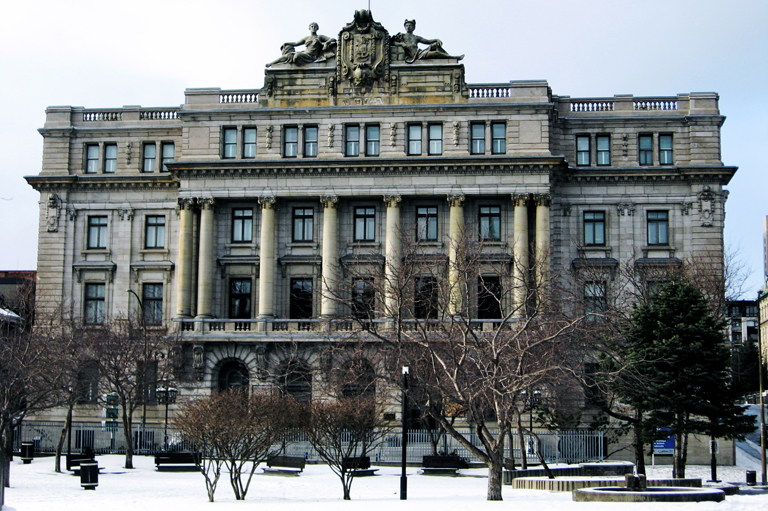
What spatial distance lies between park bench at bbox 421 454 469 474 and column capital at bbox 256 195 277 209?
21900 mm

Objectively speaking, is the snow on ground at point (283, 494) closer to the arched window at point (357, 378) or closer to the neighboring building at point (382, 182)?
the arched window at point (357, 378)

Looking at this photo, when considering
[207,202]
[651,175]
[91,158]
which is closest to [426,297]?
[207,202]

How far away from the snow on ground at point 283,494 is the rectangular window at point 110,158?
22806mm

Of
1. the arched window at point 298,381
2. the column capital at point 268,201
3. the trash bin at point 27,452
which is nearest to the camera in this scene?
the trash bin at point 27,452

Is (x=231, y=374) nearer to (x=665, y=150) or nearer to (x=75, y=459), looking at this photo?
(x=75, y=459)

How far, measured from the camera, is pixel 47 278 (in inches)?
2468

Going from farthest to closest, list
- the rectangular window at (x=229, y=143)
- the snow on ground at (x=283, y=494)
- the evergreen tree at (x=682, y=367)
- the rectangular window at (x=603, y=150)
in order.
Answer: the rectangular window at (x=603, y=150) < the rectangular window at (x=229, y=143) < the evergreen tree at (x=682, y=367) < the snow on ground at (x=283, y=494)

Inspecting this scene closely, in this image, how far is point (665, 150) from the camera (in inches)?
2394

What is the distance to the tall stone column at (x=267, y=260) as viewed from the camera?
58.8 meters

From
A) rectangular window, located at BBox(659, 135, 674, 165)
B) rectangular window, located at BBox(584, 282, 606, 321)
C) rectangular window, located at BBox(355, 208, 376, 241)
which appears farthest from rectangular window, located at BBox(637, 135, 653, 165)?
rectangular window, located at BBox(355, 208, 376, 241)

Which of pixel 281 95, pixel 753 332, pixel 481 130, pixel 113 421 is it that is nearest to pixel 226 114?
pixel 281 95

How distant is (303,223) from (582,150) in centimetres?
1747

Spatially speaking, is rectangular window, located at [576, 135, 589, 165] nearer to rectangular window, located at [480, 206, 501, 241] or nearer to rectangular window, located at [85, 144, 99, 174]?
rectangular window, located at [480, 206, 501, 241]

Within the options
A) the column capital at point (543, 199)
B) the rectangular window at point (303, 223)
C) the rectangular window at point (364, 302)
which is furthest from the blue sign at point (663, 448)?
the rectangular window at point (303, 223)
